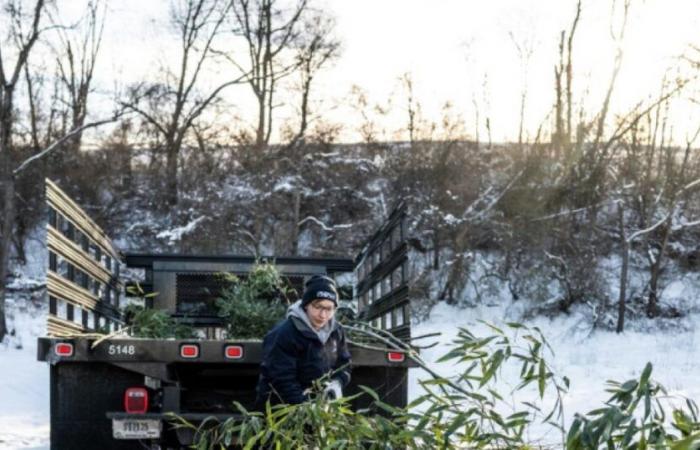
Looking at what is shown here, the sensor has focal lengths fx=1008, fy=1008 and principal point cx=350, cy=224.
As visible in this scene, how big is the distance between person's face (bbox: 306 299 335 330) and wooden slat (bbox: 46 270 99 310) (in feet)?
5.87

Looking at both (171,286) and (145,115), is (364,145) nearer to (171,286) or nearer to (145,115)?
(145,115)

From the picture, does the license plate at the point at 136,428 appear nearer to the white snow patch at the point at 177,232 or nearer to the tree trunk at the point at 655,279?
the tree trunk at the point at 655,279

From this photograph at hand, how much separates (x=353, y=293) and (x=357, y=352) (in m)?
3.09

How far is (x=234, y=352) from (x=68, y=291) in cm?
133

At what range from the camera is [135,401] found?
6441 millimetres

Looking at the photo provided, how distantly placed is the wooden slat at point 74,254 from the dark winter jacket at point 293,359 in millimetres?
1672

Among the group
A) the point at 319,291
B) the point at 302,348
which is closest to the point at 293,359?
the point at 302,348

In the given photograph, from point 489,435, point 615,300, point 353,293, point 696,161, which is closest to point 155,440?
point 353,293

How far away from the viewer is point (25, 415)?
11078 millimetres

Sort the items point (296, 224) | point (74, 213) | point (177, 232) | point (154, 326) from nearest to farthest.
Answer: point (74, 213) → point (154, 326) → point (177, 232) → point (296, 224)

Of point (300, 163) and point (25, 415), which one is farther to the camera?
point (300, 163)

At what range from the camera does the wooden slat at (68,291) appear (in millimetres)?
6379

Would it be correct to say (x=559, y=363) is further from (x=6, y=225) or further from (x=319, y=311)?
(x=319, y=311)

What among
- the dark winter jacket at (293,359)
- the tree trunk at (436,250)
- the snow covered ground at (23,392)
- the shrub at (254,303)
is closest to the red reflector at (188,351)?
the dark winter jacket at (293,359)
